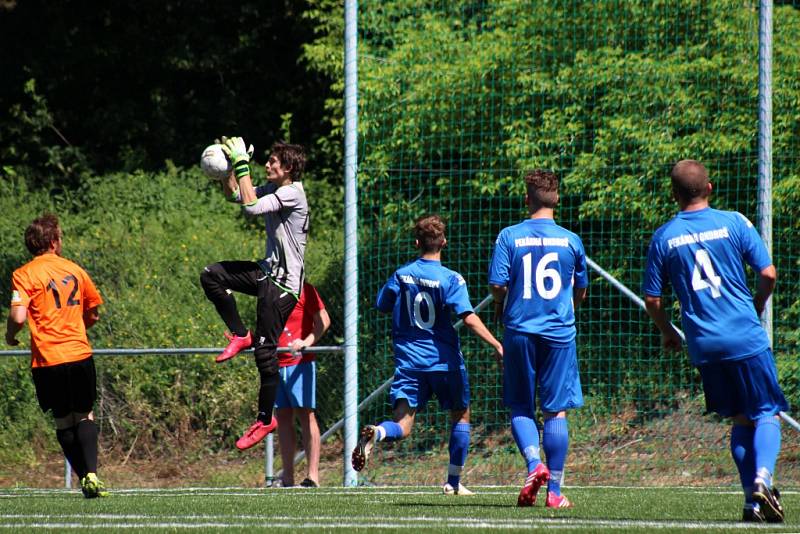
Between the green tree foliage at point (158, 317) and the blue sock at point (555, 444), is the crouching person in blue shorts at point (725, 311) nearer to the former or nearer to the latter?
the blue sock at point (555, 444)

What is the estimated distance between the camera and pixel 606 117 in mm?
12469

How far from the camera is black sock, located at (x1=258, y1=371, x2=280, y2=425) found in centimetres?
890

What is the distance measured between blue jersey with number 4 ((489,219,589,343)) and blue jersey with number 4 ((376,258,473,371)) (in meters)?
1.18

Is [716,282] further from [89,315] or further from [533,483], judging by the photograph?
[89,315]

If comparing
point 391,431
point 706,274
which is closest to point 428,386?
point 391,431

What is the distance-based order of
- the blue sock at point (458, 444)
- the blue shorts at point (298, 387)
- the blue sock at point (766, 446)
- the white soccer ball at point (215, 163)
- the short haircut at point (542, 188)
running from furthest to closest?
the blue shorts at point (298, 387)
the white soccer ball at point (215, 163)
the blue sock at point (458, 444)
the short haircut at point (542, 188)
the blue sock at point (766, 446)

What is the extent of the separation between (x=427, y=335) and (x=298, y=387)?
190cm

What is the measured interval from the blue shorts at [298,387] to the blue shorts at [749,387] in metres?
4.47

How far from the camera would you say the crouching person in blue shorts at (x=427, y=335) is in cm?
846

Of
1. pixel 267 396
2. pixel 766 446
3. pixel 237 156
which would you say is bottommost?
pixel 267 396

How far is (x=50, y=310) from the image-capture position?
8367mm

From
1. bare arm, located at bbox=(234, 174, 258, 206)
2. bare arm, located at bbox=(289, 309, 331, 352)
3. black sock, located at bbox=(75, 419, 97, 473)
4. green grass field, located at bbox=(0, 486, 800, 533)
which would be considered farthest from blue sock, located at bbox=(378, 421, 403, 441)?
black sock, located at bbox=(75, 419, 97, 473)

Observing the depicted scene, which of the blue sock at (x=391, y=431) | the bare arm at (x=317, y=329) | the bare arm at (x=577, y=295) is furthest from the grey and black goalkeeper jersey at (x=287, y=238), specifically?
the bare arm at (x=577, y=295)

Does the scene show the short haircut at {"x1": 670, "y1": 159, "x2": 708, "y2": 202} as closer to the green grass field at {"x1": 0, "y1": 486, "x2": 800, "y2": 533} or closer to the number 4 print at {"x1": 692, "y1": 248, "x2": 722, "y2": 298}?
the number 4 print at {"x1": 692, "y1": 248, "x2": 722, "y2": 298}
